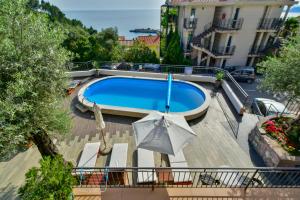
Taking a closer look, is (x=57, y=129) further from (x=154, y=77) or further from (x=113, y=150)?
(x=154, y=77)

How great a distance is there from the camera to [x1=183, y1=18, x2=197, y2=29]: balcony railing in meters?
21.3

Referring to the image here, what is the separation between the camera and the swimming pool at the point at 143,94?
43.9 feet

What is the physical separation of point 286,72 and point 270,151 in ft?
11.6

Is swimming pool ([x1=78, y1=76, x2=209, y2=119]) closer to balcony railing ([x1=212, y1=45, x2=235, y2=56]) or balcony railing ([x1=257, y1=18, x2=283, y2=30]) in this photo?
balcony railing ([x1=212, y1=45, x2=235, y2=56])

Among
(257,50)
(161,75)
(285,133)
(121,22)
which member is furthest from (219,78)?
(121,22)

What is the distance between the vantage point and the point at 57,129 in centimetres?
606

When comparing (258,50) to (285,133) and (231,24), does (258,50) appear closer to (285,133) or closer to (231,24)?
(231,24)

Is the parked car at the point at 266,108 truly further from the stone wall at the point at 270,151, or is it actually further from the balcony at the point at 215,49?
the balcony at the point at 215,49

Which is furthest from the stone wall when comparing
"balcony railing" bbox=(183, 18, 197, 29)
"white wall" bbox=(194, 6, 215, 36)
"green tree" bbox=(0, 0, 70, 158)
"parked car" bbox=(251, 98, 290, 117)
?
"white wall" bbox=(194, 6, 215, 36)

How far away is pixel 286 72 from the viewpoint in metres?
7.47

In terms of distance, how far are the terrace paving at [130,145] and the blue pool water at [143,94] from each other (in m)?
2.42

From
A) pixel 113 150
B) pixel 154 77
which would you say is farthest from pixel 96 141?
pixel 154 77

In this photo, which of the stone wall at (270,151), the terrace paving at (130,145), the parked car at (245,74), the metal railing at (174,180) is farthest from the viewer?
the parked car at (245,74)

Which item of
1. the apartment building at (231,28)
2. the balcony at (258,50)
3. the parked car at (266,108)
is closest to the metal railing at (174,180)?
the parked car at (266,108)
